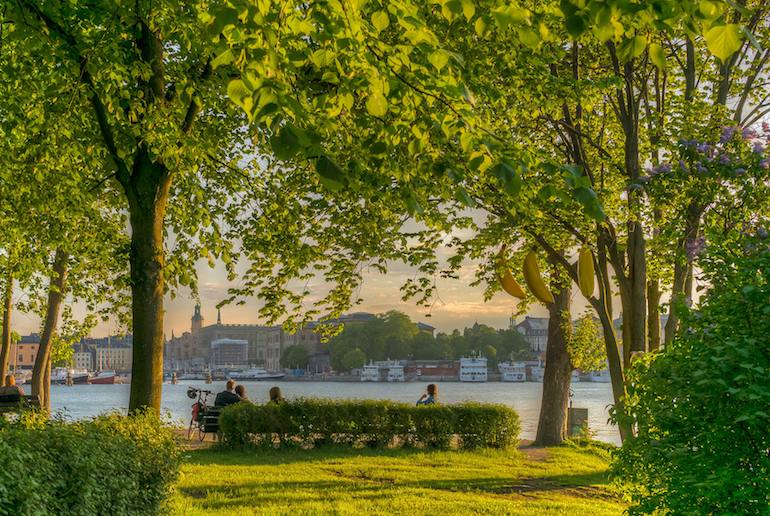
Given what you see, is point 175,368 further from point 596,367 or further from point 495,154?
point 495,154

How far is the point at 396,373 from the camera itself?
13138 centimetres

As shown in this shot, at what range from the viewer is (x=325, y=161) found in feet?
11.6

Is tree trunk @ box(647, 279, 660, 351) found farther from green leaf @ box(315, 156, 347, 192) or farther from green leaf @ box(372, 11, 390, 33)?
green leaf @ box(315, 156, 347, 192)

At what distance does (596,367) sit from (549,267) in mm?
4023

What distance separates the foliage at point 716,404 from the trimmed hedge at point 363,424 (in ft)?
39.6

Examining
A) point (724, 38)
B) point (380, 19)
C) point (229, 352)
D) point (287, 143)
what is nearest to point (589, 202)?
point (724, 38)

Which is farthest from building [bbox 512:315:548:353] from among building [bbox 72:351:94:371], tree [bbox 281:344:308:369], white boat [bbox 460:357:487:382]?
building [bbox 72:351:94:371]

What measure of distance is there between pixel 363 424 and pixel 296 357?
388ft

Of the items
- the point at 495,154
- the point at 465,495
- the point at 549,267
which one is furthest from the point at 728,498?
the point at 549,267

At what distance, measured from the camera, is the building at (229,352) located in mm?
163250

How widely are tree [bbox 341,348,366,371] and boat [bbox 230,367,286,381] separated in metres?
17.0

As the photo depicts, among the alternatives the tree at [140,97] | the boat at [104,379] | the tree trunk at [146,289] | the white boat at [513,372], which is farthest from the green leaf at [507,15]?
the boat at [104,379]

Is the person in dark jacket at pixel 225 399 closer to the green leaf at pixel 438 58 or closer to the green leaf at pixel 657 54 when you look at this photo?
the green leaf at pixel 438 58

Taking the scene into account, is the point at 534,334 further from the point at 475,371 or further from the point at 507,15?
the point at 507,15
